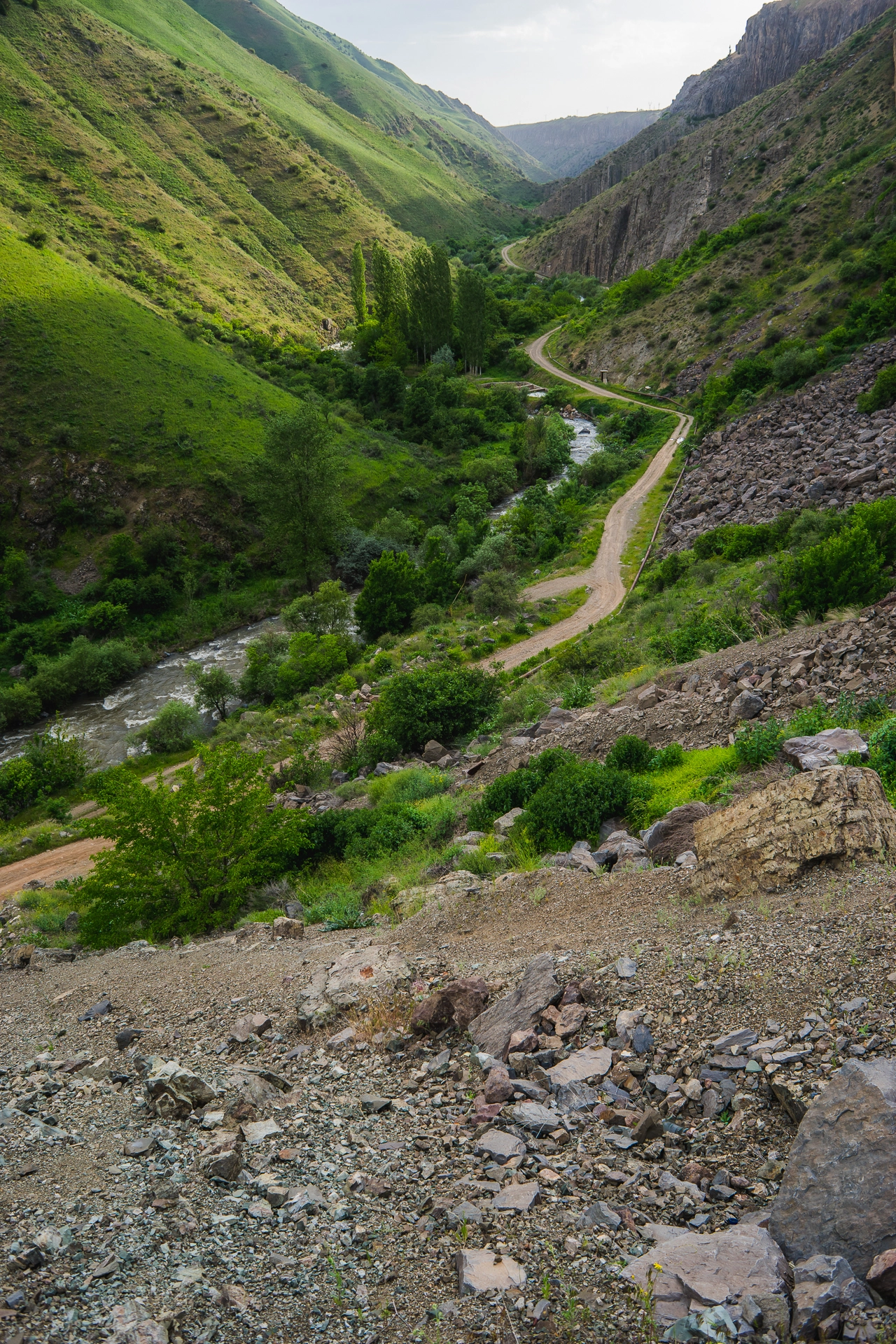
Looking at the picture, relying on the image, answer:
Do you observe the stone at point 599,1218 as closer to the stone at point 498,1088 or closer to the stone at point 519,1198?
the stone at point 519,1198

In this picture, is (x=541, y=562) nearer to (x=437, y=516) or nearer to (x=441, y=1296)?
Answer: (x=437, y=516)

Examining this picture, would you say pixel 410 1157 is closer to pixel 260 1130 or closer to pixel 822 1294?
pixel 260 1130

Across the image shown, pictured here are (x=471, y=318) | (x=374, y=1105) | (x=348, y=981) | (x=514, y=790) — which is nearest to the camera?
(x=374, y=1105)

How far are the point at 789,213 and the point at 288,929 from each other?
85317 mm

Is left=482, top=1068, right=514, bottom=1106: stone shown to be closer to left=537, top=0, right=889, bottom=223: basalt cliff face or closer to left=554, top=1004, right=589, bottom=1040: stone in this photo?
left=554, top=1004, right=589, bottom=1040: stone

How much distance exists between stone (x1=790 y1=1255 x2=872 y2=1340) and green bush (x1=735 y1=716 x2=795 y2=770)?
28.3 feet

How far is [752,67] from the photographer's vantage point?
560ft

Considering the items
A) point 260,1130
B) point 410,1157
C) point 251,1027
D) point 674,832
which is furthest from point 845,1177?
point 674,832

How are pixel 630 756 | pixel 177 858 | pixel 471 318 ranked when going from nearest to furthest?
1. pixel 630 756
2. pixel 177 858
3. pixel 471 318

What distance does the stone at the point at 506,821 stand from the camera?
13.7 metres

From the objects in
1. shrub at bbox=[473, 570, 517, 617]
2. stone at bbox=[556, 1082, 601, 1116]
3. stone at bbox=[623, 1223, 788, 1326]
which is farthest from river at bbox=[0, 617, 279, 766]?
stone at bbox=[623, 1223, 788, 1326]

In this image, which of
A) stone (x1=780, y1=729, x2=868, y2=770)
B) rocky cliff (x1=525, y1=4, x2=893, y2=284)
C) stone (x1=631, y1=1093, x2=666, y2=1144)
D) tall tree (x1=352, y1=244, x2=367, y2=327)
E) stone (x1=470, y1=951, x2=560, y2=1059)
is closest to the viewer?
stone (x1=631, y1=1093, x2=666, y2=1144)

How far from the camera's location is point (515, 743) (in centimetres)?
1894

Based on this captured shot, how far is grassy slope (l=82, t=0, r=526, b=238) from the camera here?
135250 mm
